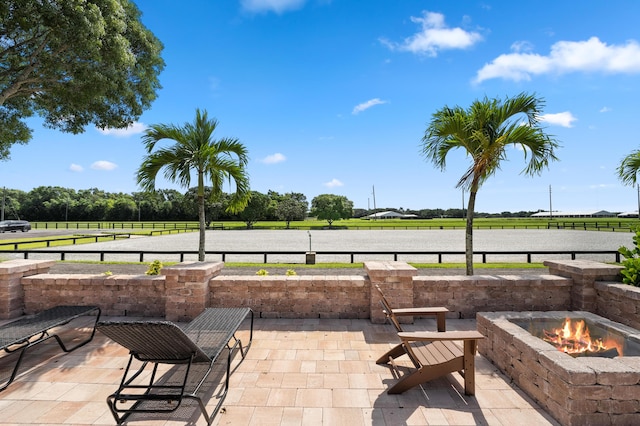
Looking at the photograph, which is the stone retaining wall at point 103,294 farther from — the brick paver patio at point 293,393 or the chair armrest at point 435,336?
the chair armrest at point 435,336

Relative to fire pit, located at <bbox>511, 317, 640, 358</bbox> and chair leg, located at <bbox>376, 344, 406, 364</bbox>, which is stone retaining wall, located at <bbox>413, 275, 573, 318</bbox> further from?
chair leg, located at <bbox>376, 344, 406, 364</bbox>

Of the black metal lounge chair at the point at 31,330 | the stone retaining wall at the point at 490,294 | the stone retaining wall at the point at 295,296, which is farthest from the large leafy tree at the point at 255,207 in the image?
the stone retaining wall at the point at 490,294

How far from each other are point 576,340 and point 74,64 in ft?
38.1

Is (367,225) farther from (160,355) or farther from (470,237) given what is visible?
(160,355)

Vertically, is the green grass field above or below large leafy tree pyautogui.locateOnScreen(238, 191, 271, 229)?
below

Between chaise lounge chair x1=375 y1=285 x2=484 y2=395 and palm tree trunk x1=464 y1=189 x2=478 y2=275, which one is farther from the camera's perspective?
palm tree trunk x1=464 y1=189 x2=478 y2=275

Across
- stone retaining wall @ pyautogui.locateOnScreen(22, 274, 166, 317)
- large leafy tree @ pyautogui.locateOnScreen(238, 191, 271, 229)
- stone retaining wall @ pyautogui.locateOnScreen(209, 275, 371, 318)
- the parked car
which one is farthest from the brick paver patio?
large leafy tree @ pyautogui.locateOnScreen(238, 191, 271, 229)

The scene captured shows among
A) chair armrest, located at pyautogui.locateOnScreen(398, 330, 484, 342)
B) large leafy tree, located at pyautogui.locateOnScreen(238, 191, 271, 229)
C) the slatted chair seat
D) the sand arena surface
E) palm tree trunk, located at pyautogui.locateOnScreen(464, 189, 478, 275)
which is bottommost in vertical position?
the sand arena surface

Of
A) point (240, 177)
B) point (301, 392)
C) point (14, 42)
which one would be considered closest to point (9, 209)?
→ point (14, 42)

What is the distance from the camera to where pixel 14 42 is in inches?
324

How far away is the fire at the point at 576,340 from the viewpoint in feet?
10.6

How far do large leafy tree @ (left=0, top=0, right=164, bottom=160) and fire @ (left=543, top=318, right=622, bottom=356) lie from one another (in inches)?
403

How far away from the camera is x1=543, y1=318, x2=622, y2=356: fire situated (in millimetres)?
3246

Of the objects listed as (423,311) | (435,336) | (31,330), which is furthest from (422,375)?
(31,330)
